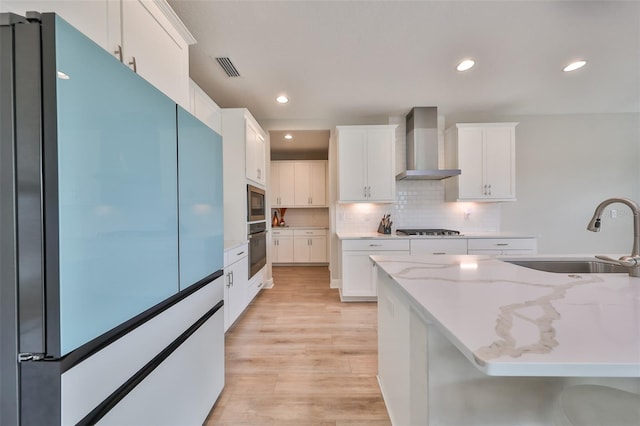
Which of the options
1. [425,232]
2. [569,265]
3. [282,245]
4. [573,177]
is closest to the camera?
[569,265]

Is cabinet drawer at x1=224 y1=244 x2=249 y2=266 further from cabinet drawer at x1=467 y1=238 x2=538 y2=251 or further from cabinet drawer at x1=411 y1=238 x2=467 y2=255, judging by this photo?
cabinet drawer at x1=467 y1=238 x2=538 y2=251

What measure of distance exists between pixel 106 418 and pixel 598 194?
5.77m

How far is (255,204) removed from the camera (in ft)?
10.2

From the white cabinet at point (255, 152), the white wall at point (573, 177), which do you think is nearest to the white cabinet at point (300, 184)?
the white cabinet at point (255, 152)

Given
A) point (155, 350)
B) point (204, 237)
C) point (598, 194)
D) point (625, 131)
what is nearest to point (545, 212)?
point (598, 194)

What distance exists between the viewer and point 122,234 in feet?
2.52

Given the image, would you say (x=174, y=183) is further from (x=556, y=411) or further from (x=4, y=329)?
(x=556, y=411)

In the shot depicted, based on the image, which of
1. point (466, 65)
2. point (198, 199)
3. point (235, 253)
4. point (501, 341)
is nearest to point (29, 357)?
point (198, 199)

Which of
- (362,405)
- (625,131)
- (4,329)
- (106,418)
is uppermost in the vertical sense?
(625,131)

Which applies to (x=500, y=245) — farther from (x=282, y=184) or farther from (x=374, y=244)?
(x=282, y=184)

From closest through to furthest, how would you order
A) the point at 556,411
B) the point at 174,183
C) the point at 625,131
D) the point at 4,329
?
the point at 4,329
the point at 556,411
the point at 174,183
the point at 625,131

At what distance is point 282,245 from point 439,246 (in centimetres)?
328

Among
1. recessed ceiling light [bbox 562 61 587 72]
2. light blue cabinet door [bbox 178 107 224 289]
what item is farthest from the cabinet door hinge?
recessed ceiling light [bbox 562 61 587 72]

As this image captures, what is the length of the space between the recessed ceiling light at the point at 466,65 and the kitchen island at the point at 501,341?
6.43 ft
